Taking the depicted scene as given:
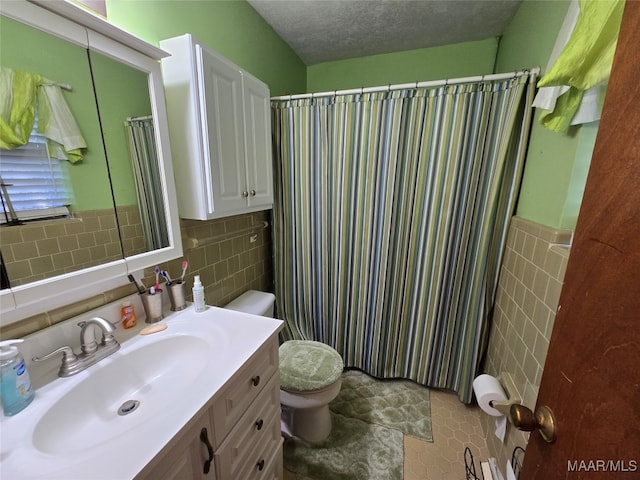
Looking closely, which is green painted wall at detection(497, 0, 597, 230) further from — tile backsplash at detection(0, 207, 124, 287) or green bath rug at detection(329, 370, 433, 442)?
tile backsplash at detection(0, 207, 124, 287)

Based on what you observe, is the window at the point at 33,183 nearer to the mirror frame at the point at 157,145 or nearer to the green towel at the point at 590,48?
the mirror frame at the point at 157,145

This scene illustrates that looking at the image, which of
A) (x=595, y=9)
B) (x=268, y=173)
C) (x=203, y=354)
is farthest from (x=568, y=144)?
(x=203, y=354)

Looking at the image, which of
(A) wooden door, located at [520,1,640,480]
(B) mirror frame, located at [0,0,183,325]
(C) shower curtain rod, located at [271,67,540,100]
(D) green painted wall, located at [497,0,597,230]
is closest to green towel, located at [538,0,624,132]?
(D) green painted wall, located at [497,0,597,230]

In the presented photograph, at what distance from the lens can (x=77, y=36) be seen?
2.52 feet

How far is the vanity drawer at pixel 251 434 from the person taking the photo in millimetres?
780

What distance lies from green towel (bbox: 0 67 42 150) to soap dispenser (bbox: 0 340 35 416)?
1.68 feet

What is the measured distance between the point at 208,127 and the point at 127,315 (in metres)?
0.80

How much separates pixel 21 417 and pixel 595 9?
170 centimetres

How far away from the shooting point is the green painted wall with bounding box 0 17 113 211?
0.67 metres

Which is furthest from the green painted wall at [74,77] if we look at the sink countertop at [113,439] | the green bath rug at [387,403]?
the green bath rug at [387,403]

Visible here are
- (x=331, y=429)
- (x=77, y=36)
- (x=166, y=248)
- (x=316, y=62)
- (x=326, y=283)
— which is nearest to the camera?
(x=77, y=36)

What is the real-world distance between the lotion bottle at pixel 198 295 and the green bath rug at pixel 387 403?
1.10m

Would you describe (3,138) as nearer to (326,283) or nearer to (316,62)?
(326,283)

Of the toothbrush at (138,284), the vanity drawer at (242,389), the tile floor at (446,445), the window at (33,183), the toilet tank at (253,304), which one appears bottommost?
the tile floor at (446,445)
